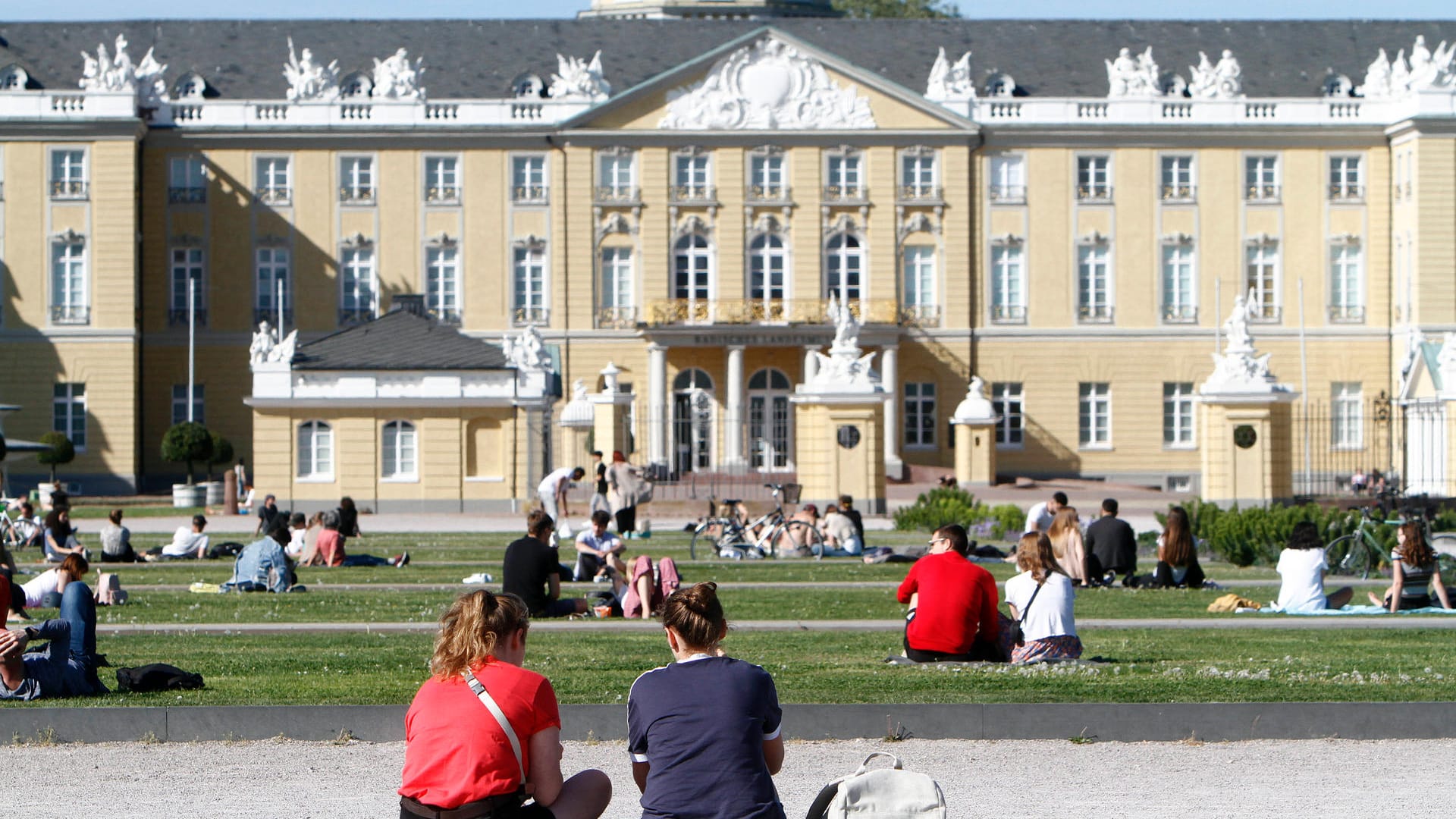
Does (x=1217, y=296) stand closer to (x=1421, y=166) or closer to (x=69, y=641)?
(x=1421, y=166)

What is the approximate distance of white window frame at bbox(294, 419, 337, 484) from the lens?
155 feet

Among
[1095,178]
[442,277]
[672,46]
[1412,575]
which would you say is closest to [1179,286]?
[1095,178]

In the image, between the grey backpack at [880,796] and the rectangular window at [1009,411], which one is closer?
the grey backpack at [880,796]

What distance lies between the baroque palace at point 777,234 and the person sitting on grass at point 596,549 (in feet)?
111

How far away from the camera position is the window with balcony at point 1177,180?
6122cm

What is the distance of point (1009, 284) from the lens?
6153 centimetres

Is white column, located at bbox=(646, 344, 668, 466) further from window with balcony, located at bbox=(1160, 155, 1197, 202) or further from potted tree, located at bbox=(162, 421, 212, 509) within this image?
window with balcony, located at bbox=(1160, 155, 1197, 202)

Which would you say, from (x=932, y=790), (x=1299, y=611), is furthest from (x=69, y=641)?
(x=1299, y=611)

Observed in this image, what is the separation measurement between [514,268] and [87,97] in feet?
38.7

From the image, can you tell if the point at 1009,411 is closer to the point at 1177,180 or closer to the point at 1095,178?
the point at 1095,178

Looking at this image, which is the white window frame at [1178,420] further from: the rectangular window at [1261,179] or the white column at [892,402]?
the white column at [892,402]

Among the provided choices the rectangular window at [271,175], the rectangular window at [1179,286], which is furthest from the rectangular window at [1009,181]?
the rectangular window at [271,175]

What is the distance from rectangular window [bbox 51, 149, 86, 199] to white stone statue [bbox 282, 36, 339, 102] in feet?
18.4

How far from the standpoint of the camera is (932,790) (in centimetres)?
820
